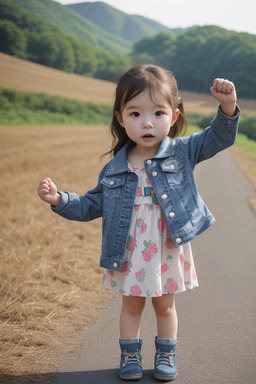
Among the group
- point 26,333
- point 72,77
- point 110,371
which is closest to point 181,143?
point 110,371

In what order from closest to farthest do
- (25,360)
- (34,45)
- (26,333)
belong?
(25,360)
(26,333)
(34,45)

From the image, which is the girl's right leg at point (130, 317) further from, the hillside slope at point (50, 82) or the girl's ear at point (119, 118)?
the hillside slope at point (50, 82)

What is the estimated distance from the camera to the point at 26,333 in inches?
106

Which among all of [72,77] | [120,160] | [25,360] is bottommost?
[25,360]

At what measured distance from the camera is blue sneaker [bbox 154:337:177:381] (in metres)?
2.28

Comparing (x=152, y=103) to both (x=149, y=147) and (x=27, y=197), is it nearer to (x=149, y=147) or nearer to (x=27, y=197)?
(x=149, y=147)

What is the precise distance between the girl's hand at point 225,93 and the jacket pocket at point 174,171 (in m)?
0.37

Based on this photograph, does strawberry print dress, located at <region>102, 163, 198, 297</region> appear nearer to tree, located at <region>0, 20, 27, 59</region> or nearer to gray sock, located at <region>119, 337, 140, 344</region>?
gray sock, located at <region>119, 337, 140, 344</region>

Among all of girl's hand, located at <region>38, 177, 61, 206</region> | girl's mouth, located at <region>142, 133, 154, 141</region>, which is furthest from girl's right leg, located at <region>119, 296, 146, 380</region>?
girl's mouth, located at <region>142, 133, 154, 141</region>

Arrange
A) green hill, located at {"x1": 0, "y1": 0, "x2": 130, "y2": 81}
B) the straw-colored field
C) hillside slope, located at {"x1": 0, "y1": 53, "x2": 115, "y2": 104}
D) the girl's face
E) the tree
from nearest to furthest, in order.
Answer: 1. the girl's face
2. the straw-colored field
3. the tree
4. green hill, located at {"x1": 0, "y1": 0, "x2": 130, "y2": 81}
5. hillside slope, located at {"x1": 0, "y1": 53, "x2": 115, "y2": 104}

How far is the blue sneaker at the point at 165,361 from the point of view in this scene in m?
2.28

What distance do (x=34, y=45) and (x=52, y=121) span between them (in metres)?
3.91

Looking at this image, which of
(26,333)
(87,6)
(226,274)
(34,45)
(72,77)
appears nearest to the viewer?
(26,333)

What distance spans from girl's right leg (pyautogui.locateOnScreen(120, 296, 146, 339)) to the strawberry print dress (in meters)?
0.09
